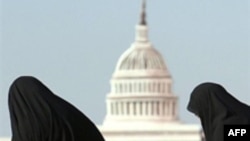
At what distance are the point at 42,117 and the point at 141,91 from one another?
2247 inches

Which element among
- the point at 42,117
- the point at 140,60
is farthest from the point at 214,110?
the point at 140,60

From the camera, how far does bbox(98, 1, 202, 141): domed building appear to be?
6109 cm

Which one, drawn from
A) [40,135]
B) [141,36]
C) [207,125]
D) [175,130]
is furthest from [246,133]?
[141,36]

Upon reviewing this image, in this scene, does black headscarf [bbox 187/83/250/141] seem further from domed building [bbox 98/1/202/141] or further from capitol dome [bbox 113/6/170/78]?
capitol dome [bbox 113/6/170/78]

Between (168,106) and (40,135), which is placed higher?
(40,135)

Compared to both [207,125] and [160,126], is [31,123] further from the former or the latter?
[160,126]

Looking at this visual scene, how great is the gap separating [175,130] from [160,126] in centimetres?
350

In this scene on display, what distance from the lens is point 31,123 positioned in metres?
4.88

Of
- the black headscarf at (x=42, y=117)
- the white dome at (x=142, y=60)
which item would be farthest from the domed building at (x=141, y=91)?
the black headscarf at (x=42, y=117)

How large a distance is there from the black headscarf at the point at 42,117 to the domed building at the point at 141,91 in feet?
176

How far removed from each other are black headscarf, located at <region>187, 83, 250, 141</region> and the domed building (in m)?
52.1

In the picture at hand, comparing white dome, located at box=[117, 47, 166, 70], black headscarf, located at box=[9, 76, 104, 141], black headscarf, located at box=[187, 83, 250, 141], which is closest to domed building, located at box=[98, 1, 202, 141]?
white dome, located at box=[117, 47, 166, 70]

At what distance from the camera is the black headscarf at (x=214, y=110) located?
636 cm

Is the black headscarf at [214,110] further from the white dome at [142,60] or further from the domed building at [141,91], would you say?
the white dome at [142,60]
